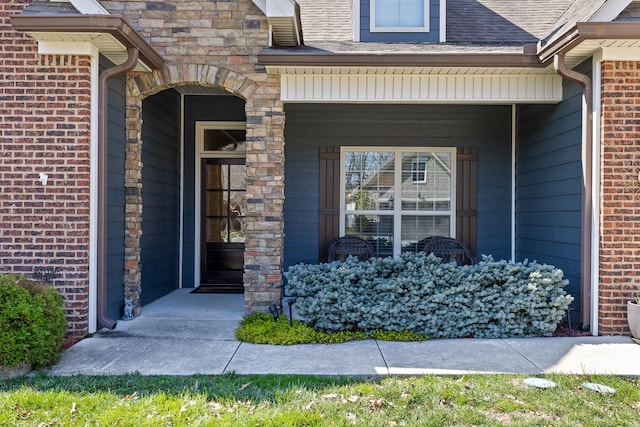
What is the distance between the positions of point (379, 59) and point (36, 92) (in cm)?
359

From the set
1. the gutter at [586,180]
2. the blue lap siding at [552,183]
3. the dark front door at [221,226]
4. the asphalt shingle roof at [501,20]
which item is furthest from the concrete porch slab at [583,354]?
the dark front door at [221,226]

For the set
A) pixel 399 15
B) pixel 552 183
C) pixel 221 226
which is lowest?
pixel 221 226

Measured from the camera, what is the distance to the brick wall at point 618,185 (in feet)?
15.6

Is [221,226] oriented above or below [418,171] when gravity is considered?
below

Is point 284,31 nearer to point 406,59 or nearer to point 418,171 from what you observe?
point 406,59

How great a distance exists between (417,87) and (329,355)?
10.8 feet

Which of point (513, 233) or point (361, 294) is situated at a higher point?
point (513, 233)

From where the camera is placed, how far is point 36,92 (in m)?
4.73

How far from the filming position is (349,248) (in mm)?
6805

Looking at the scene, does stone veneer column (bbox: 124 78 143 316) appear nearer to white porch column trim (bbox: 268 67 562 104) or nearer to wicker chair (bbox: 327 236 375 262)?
white porch column trim (bbox: 268 67 562 104)

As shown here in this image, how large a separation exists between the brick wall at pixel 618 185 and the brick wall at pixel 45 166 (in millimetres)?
5244

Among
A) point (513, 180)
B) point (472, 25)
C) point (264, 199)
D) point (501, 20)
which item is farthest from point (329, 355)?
point (501, 20)

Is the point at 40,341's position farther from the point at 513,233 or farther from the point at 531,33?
the point at 531,33

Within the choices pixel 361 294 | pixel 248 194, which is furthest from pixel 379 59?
pixel 361 294
